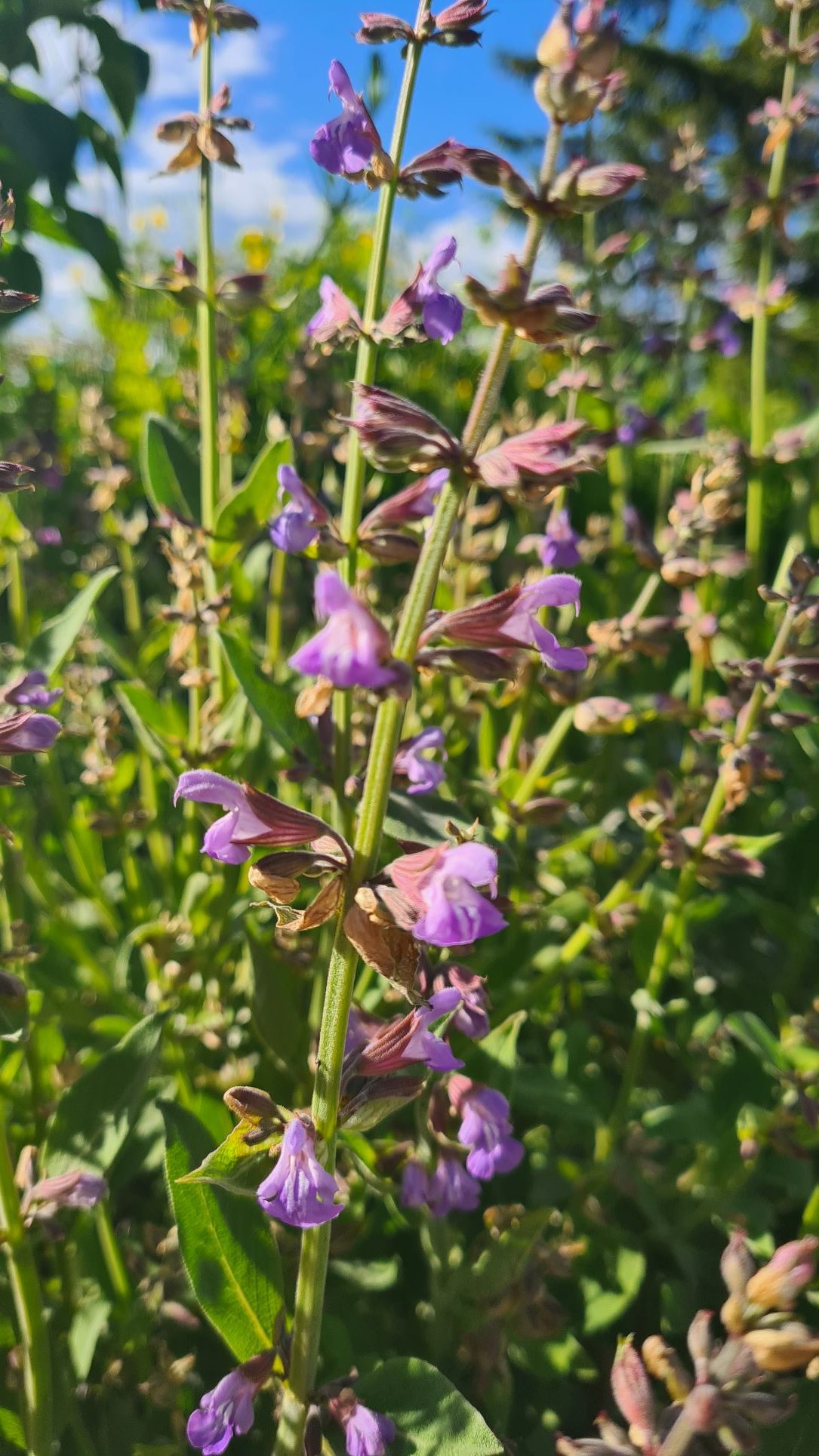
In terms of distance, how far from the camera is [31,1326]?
1.09m

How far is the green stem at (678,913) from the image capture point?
4.75 ft

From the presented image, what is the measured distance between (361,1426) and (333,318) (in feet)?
3.84

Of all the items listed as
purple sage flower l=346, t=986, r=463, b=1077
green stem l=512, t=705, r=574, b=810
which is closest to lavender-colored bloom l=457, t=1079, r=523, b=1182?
purple sage flower l=346, t=986, r=463, b=1077

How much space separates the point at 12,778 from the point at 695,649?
55.5 inches

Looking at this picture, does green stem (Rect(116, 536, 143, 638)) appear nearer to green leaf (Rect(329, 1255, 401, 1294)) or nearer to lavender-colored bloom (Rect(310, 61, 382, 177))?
lavender-colored bloom (Rect(310, 61, 382, 177))

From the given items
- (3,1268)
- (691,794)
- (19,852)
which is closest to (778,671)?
(691,794)

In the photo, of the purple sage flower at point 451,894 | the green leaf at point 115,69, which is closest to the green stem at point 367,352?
the purple sage flower at point 451,894

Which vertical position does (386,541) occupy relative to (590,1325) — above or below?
above

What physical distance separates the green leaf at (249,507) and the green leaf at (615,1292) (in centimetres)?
129

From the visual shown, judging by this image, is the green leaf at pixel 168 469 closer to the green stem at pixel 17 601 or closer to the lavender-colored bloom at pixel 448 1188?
the green stem at pixel 17 601

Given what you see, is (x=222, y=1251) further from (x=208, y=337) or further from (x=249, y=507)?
(x=208, y=337)

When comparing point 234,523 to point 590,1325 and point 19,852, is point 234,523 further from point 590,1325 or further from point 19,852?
point 590,1325

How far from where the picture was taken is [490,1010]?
157 cm

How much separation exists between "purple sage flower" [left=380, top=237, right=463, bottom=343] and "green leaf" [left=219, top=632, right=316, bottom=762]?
43 centimetres
